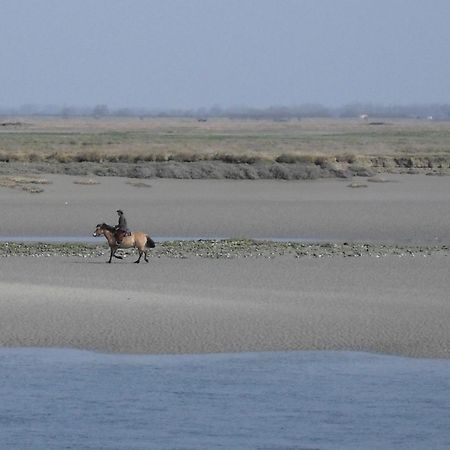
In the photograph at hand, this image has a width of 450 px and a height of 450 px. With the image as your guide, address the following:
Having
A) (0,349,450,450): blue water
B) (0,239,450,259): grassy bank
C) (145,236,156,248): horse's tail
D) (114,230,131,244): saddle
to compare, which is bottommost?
(0,239,450,259): grassy bank

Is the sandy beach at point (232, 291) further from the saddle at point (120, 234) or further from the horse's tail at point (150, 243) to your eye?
the saddle at point (120, 234)

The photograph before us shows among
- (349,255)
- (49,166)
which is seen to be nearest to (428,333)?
(349,255)

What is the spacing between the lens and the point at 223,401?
10977 millimetres

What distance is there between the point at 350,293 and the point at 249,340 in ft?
11.4

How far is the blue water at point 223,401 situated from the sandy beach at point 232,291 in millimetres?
779

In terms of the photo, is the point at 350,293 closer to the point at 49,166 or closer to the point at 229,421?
the point at 229,421

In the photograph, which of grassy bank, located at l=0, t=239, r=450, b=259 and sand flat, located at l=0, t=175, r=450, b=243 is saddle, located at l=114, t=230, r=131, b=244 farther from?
sand flat, located at l=0, t=175, r=450, b=243

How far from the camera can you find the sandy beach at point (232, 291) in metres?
14.0

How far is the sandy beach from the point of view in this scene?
1399 cm

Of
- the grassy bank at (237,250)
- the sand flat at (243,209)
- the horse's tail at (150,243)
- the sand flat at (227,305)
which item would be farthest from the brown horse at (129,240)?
the sand flat at (243,209)

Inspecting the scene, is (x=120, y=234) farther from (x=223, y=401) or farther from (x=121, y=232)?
(x=223, y=401)

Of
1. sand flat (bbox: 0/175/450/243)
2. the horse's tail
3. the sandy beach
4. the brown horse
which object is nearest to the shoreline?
sand flat (bbox: 0/175/450/243)

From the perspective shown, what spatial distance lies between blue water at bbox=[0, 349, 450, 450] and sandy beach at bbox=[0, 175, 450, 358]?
0.78m

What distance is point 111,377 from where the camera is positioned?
11.9m
